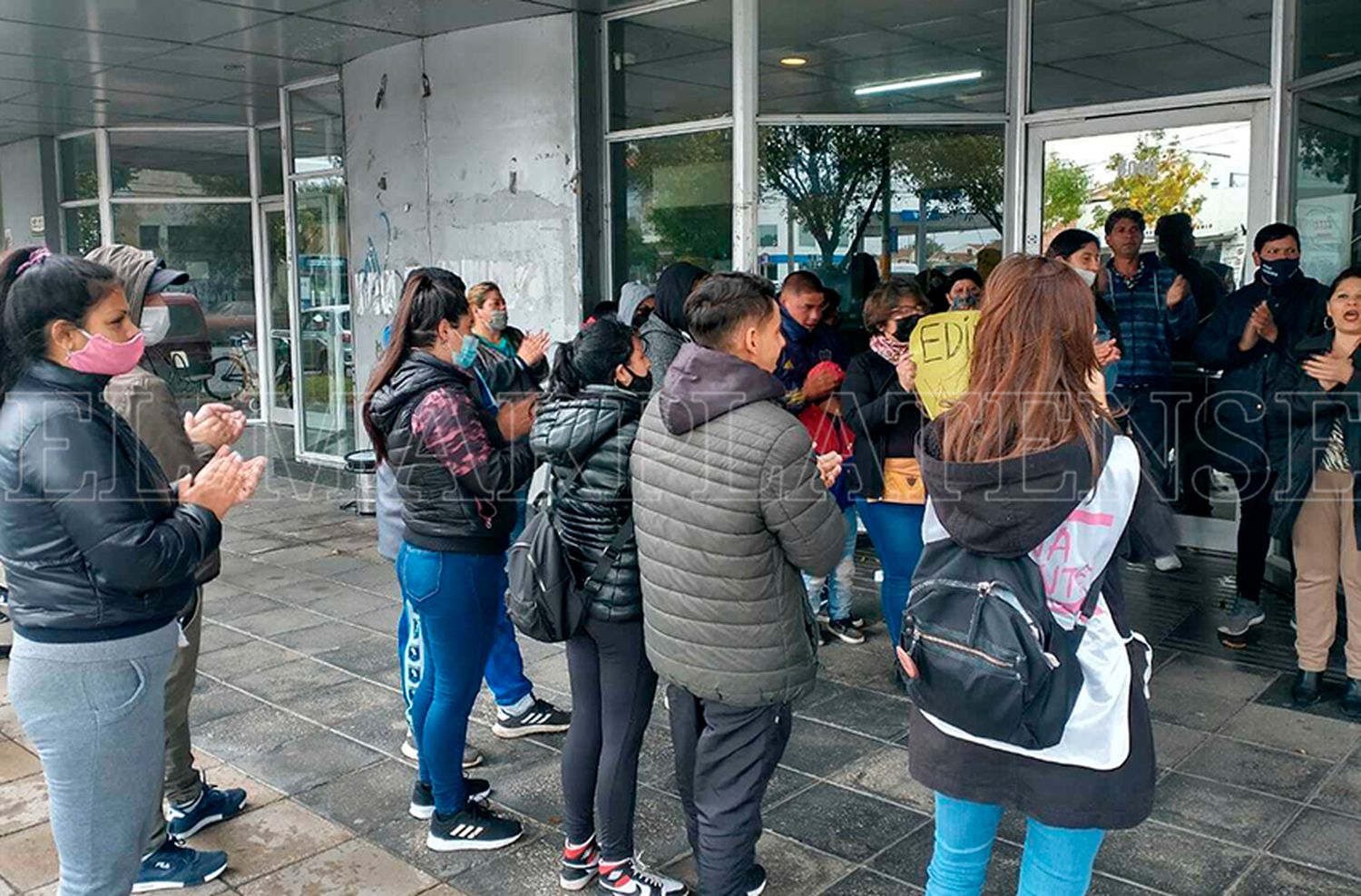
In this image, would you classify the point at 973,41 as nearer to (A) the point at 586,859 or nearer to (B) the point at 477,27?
(B) the point at 477,27

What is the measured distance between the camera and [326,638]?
20.2 feet

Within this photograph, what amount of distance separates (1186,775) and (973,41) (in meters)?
5.26

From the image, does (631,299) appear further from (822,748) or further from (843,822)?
(843,822)

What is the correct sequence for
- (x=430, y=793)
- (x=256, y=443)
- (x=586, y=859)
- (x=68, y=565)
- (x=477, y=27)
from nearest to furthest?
(x=68, y=565) → (x=586, y=859) → (x=430, y=793) → (x=477, y=27) → (x=256, y=443)

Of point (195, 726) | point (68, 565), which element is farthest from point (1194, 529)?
point (68, 565)

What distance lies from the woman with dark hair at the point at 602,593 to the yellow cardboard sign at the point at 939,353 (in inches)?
41.8

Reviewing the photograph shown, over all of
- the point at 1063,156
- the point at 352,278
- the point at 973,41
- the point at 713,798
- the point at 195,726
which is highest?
the point at 973,41

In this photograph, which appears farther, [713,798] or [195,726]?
[195,726]

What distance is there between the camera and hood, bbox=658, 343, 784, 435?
9.75 ft

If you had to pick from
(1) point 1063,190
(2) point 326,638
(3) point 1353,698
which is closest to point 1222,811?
(3) point 1353,698

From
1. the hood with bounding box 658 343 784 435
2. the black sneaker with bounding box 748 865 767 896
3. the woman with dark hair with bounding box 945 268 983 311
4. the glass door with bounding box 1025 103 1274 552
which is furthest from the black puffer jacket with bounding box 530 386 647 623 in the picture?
the glass door with bounding box 1025 103 1274 552

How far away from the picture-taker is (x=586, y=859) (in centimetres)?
355

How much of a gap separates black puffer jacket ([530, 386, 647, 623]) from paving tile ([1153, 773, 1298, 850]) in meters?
1.88

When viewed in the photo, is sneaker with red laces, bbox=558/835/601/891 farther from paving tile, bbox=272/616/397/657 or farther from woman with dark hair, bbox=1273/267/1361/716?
woman with dark hair, bbox=1273/267/1361/716
